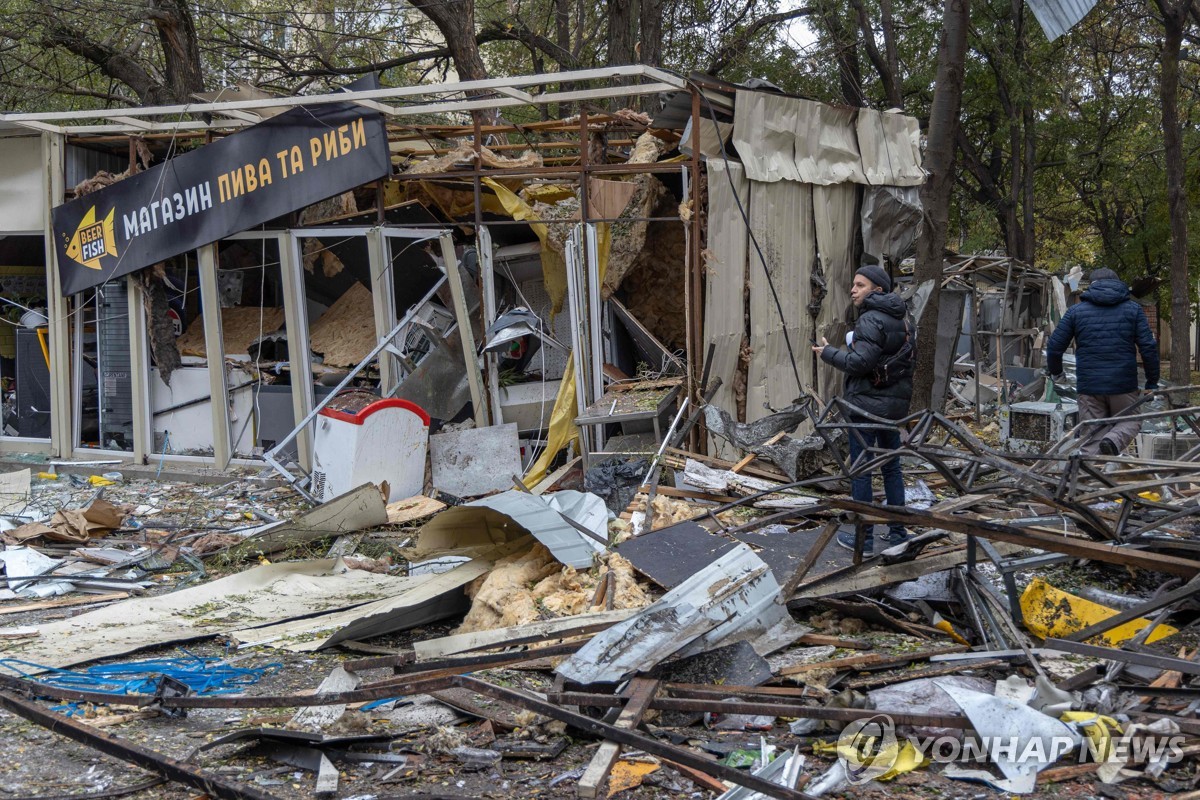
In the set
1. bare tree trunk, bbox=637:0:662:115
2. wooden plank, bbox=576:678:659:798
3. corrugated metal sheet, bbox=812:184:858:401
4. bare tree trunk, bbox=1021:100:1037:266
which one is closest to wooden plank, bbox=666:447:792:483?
corrugated metal sheet, bbox=812:184:858:401

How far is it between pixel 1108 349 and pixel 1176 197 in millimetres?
7950

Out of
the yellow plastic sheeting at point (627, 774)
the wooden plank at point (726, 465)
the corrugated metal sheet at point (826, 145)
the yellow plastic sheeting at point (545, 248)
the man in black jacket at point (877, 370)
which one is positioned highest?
the corrugated metal sheet at point (826, 145)

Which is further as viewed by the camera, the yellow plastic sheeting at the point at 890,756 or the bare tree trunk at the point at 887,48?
the bare tree trunk at the point at 887,48

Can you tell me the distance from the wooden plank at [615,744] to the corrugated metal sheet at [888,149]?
6579 millimetres

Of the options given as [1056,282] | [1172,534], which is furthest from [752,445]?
[1056,282]

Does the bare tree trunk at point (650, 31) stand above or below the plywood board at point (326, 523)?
above

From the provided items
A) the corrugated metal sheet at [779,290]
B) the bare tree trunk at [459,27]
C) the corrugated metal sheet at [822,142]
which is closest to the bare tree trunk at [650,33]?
the bare tree trunk at [459,27]

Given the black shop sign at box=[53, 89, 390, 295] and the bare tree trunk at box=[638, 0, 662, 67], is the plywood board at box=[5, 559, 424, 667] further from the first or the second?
the bare tree trunk at box=[638, 0, 662, 67]

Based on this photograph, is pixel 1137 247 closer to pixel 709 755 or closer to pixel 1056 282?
pixel 1056 282

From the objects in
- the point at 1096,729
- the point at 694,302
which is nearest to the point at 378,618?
the point at 1096,729

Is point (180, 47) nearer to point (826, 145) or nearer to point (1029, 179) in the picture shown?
point (826, 145)

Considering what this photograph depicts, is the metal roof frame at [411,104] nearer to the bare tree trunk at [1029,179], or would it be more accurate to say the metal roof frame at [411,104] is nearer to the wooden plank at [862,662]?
the wooden plank at [862,662]

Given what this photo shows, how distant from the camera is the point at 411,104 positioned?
31.4ft

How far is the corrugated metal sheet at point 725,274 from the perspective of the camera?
8578 mm
